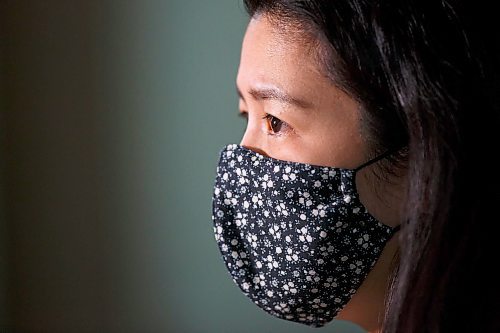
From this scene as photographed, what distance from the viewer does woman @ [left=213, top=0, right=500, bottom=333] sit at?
2.69 feet

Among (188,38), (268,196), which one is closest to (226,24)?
(188,38)

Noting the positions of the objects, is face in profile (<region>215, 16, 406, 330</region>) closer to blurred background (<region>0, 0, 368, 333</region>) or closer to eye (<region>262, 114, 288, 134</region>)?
eye (<region>262, 114, 288, 134</region>)

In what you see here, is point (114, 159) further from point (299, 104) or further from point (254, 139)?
point (299, 104)

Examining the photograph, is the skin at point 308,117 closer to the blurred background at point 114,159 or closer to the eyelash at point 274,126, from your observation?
the eyelash at point 274,126

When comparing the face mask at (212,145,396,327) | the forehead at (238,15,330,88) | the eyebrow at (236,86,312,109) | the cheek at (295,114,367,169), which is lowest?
the face mask at (212,145,396,327)

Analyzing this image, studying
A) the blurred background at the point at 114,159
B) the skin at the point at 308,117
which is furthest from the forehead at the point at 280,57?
the blurred background at the point at 114,159

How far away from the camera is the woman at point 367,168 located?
32.3 inches

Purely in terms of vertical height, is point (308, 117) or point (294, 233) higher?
point (308, 117)

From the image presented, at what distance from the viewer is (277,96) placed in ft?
3.05

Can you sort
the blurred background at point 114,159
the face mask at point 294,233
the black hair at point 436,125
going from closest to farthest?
the black hair at point 436,125
the face mask at point 294,233
the blurred background at point 114,159

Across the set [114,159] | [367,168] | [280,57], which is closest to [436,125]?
[367,168]

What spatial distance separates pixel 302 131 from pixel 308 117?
→ 0.08 ft

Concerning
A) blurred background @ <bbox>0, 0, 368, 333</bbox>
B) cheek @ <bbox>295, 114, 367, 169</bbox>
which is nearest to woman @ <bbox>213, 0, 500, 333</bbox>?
cheek @ <bbox>295, 114, 367, 169</bbox>

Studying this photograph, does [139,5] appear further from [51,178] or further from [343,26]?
[343,26]
